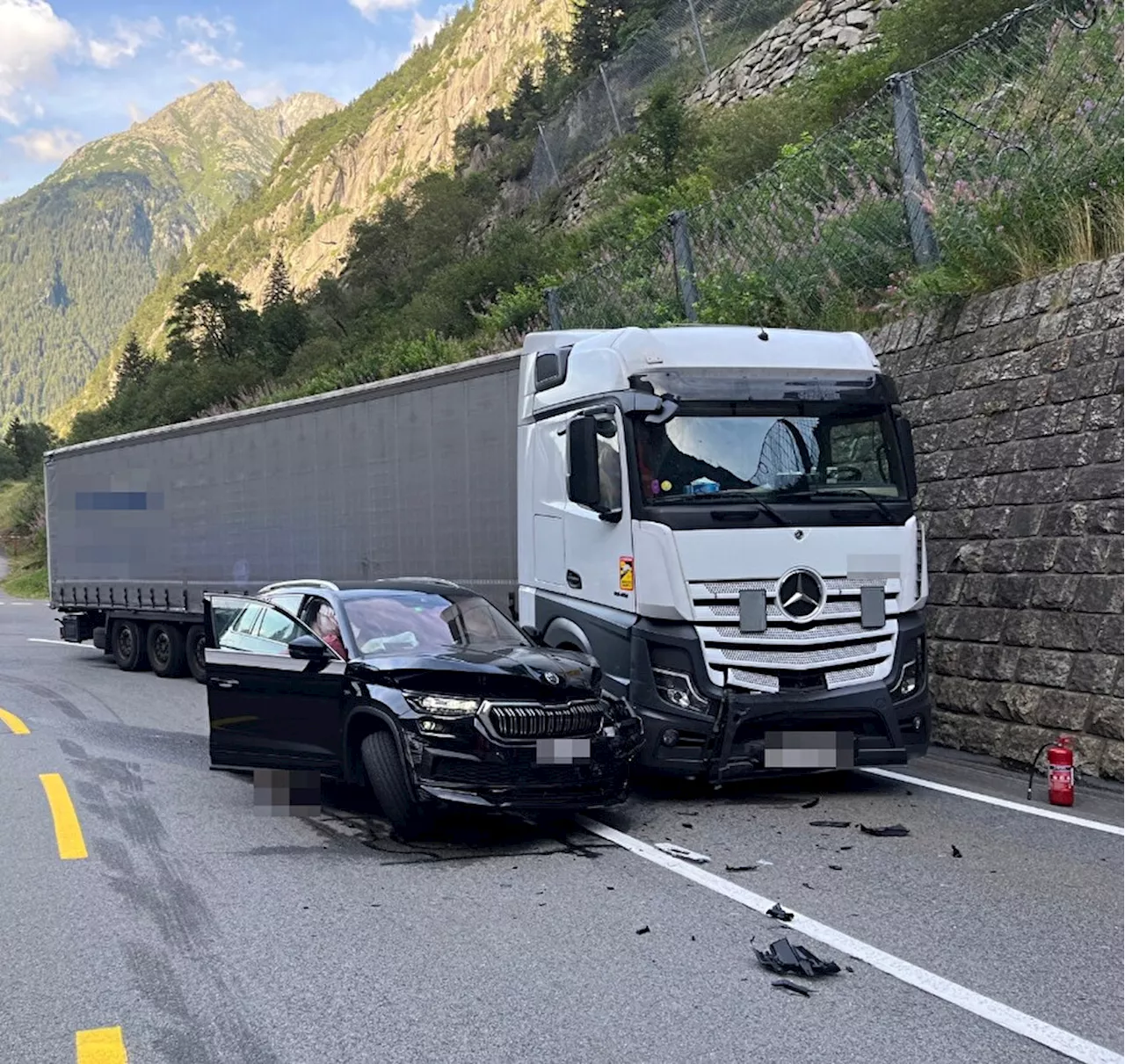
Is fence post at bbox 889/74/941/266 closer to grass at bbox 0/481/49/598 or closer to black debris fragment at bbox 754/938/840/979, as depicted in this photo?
black debris fragment at bbox 754/938/840/979

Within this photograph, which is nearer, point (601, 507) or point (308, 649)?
point (308, 649)

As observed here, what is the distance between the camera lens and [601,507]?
319 inches

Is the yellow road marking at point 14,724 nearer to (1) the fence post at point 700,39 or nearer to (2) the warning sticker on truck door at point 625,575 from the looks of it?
(2) the warning sticker on truck door at point 625,575

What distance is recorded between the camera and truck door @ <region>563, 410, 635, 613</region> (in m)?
7.95

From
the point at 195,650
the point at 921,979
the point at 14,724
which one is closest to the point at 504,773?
the point at 921,979

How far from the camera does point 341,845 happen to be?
716 cm

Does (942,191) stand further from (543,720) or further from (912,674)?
(543,720)

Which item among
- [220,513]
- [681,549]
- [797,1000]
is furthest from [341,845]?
[220,513]

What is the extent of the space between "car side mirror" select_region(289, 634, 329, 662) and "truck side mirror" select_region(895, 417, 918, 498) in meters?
4.01

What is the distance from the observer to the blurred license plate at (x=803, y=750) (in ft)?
25.3

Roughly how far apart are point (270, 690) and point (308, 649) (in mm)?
571

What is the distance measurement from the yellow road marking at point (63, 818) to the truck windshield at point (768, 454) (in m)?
4.04

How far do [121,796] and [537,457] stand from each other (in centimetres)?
391

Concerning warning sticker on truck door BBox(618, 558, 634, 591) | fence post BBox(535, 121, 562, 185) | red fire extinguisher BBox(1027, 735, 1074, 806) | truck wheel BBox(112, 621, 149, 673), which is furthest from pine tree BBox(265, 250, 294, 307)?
red fire extinguisher BBox(1027, 735, 1074, 806)
